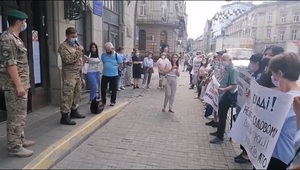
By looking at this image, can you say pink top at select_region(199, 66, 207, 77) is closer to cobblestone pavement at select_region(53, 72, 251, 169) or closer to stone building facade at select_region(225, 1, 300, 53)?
stone building facade at select_region(225, 1, 300, 53)

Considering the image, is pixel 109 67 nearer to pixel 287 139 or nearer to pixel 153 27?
pixel 287 139

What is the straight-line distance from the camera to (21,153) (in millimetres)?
3646

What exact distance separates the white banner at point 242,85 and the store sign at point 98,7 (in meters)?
5.85

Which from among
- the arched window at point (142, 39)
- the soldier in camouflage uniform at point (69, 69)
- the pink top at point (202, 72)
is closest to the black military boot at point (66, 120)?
the soldier in camouflage uniform at point (69, 69)

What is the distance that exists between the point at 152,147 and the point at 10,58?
272 centimetres

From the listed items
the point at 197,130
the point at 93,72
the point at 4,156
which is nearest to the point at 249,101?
the point at 197,130

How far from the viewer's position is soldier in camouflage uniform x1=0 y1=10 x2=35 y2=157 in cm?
340

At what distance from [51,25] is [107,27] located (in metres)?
4.13

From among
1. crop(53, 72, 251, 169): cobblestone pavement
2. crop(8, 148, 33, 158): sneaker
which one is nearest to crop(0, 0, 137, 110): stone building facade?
crop(53, 72, 251, 169): cobblestone pavement

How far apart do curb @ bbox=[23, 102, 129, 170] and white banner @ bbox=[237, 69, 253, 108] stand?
2.90 meters

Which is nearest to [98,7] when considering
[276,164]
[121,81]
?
[121,81]

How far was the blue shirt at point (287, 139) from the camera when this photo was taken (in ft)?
8.54

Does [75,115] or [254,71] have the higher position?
[254,71]

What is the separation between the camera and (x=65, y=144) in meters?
4.24
